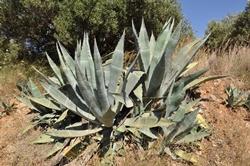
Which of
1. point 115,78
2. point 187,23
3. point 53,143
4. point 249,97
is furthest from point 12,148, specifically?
point 187,23

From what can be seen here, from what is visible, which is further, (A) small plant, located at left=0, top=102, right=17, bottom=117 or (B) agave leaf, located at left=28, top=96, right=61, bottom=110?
(A) small plant, located at left=0, top=102, right=17, bottom=117

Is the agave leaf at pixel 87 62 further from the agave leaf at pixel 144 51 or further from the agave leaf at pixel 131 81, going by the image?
the agave leaf at pixel 144 51

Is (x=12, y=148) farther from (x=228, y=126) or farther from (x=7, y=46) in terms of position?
(x=7, y=46)

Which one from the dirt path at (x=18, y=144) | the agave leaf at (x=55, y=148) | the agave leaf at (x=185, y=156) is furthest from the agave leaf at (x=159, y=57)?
the dirt path at (x=18, y=144)

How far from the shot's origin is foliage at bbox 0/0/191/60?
36.2 feet

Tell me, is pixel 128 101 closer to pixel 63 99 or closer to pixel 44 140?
pixel 63 99

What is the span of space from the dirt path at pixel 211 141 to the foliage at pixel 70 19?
3.99 m

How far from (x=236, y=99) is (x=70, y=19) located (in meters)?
5.44

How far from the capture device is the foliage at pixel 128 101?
541 centimetres

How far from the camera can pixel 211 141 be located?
19.6 ft

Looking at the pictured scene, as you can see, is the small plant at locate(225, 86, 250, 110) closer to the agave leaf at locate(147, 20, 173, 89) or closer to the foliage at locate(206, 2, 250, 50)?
the agave leaf at locate(147, 20, 173, 89)

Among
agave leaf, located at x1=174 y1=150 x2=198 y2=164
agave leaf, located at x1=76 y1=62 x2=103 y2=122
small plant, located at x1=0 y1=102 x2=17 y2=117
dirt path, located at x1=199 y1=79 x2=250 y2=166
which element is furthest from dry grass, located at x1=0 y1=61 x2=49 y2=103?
agave leaf, located at x1=174 y1=150 x2=198 y2=164

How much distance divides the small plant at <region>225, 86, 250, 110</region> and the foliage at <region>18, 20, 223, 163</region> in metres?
0.85

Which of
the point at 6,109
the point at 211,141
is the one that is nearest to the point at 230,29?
the point at 6,109
